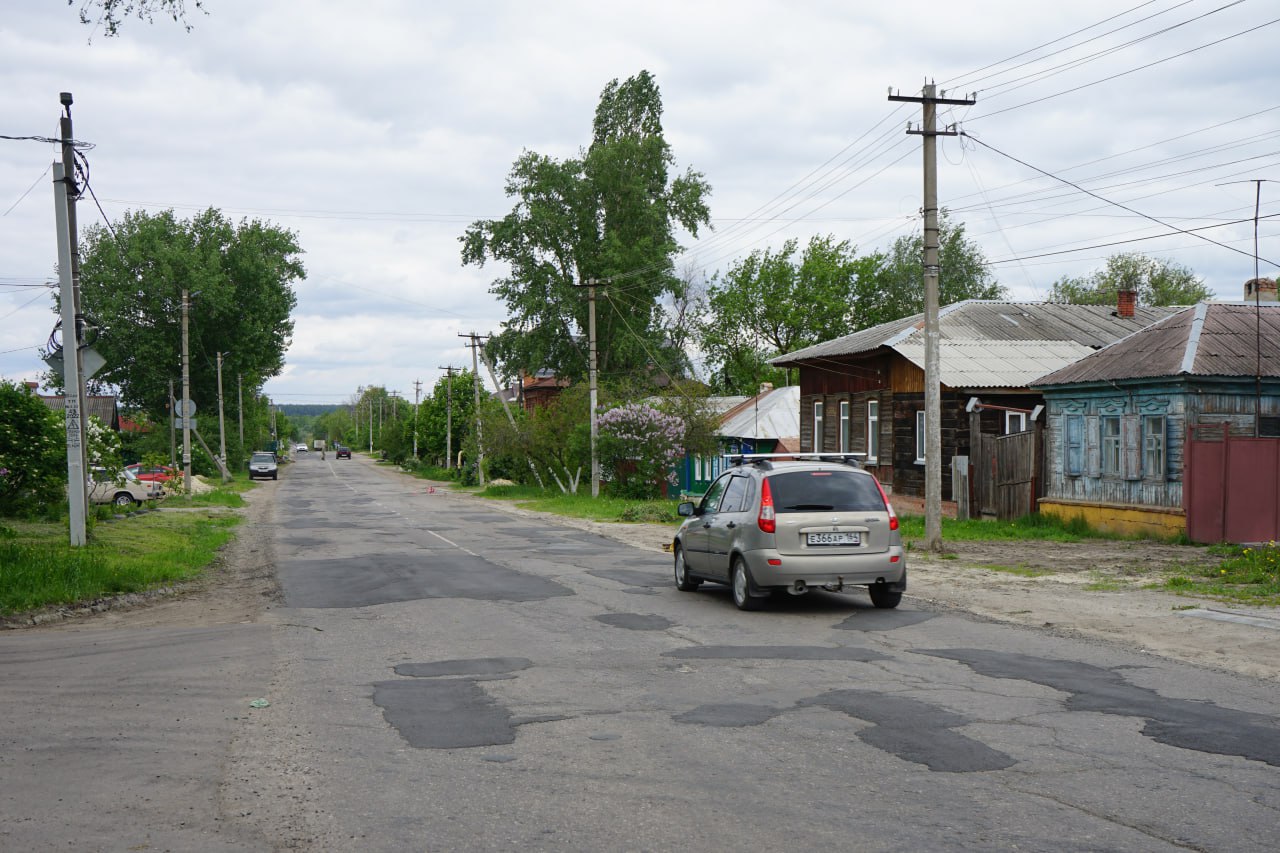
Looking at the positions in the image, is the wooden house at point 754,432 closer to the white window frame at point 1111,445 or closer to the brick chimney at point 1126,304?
the brick chimney at point 1126,304

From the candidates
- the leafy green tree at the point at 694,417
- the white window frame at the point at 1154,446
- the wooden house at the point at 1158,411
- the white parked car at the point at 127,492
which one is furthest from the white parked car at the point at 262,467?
the white window frame at the point at 1154,446

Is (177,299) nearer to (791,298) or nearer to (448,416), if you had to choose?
(448,416)

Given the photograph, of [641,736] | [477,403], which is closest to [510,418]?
[477,403]

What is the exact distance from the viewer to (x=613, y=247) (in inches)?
2025

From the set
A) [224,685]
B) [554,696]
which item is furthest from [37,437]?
[554,696]

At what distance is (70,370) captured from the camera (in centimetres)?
1777

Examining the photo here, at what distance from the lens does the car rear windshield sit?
40.2 ft

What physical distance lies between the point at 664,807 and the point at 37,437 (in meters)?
25.1

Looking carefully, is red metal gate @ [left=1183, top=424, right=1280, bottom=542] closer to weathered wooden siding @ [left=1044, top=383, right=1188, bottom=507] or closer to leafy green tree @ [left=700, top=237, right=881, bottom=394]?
weathered wooden siding @ [left=1044, top=383, right=1188, bottom=507]

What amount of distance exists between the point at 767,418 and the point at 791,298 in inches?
687

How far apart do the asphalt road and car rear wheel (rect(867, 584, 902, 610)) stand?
1.05 ft

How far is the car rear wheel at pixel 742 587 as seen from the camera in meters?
12.4

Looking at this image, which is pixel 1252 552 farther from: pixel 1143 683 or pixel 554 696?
pixel 554 696

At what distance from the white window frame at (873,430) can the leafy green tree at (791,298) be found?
90.2 feet
